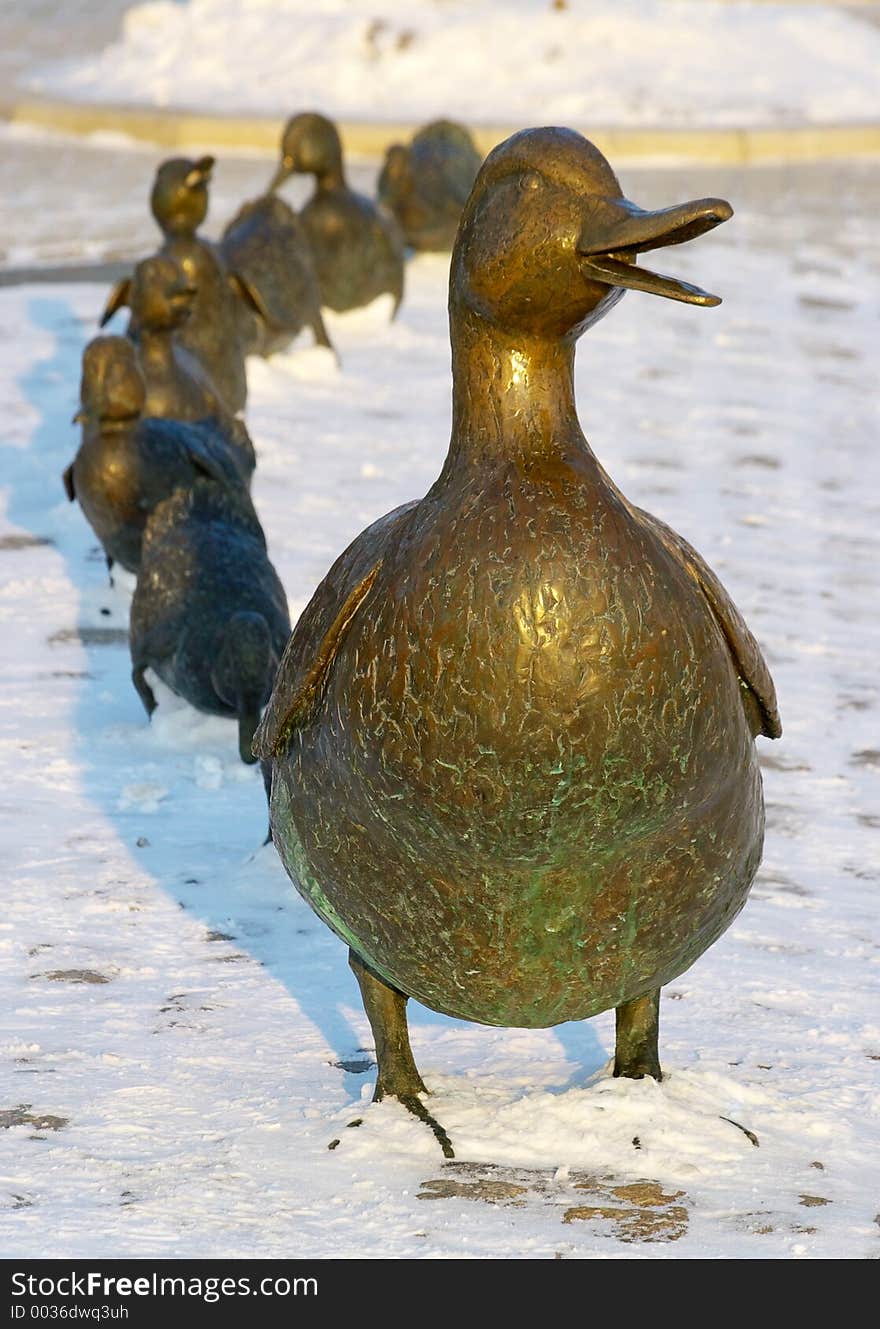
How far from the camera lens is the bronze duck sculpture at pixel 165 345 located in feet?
22.4

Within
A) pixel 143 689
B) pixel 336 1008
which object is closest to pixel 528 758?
pixel 336 1008

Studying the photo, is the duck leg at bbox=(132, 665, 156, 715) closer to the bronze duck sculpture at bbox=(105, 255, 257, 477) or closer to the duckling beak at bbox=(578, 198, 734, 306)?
the bronze duck sculpture at bbox=(105, 255, 257, 477)

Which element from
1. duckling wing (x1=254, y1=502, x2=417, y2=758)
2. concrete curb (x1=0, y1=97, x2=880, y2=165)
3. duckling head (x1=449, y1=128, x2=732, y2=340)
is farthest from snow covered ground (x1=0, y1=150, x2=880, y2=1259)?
concrete curb (x1=0, y1=97, x2=880, y2=165)

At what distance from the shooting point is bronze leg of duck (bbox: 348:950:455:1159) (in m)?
3.57

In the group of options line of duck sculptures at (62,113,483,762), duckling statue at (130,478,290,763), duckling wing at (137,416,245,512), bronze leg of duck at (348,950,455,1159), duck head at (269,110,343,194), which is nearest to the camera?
bronze leg of duck at (348,950,455,1159)

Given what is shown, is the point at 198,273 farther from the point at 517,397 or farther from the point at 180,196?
the point at 517,397

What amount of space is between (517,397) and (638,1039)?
3.74 feet

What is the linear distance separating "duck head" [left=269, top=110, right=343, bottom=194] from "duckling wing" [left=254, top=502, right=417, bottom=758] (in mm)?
6539

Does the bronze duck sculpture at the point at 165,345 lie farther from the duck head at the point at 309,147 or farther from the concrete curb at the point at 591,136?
the concrete curb at the point at 591,136

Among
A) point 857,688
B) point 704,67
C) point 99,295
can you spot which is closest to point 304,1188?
point 857,688

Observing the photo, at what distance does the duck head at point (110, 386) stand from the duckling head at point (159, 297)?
48 cm

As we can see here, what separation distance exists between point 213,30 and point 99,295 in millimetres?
6933

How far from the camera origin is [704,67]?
651 inches

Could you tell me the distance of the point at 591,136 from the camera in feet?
47.5
